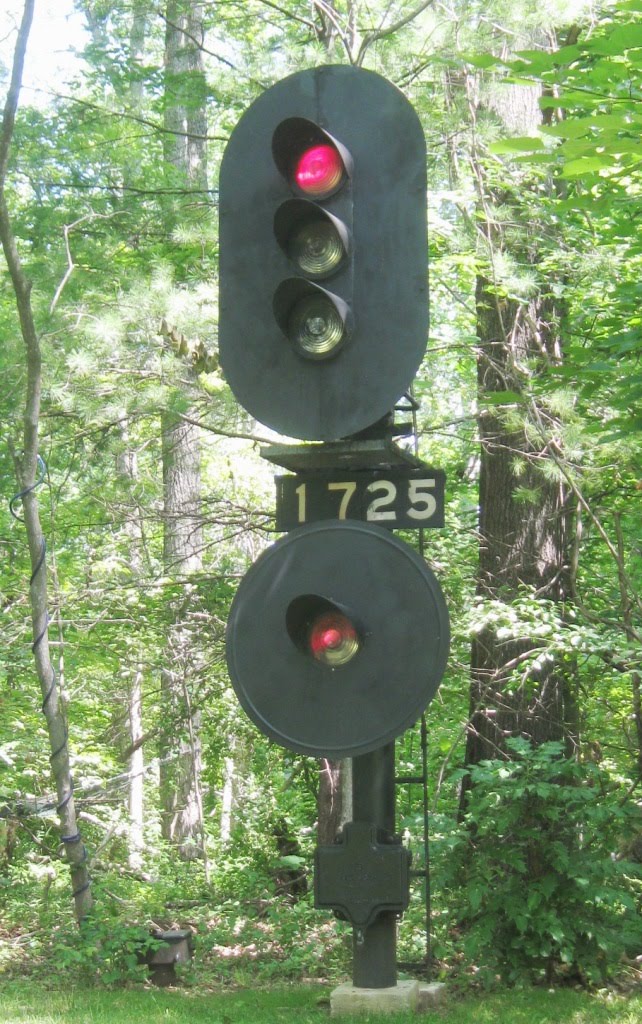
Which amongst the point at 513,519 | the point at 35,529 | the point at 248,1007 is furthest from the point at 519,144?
the point at 513,519

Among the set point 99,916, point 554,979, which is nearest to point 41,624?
point 99,916

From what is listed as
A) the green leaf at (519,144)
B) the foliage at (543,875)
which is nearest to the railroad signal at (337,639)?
the green leaf at (519,144)

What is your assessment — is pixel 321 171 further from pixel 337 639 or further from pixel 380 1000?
pixel 380 1000

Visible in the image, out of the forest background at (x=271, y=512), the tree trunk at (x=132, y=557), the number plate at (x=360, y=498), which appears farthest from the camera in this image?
the tree trunk at (x=132, y=557)

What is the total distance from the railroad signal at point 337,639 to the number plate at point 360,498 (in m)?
0.40

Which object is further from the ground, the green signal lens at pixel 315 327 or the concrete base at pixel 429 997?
the green signal lens at pixel 315 327

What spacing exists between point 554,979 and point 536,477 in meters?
3.82

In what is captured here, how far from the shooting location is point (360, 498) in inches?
130

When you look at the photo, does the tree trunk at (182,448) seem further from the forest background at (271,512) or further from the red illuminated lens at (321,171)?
the red illuminated lens at (321,171)

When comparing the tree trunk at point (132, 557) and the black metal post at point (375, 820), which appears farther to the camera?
the tree trunk at point (132, 557)

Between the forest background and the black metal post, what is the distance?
92.8 inches

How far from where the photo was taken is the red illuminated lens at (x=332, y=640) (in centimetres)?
281

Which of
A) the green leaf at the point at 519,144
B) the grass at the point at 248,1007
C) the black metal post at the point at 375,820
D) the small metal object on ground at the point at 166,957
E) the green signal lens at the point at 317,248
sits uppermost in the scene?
the green leaf at the point at 519,144

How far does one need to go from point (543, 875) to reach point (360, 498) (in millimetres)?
4507
